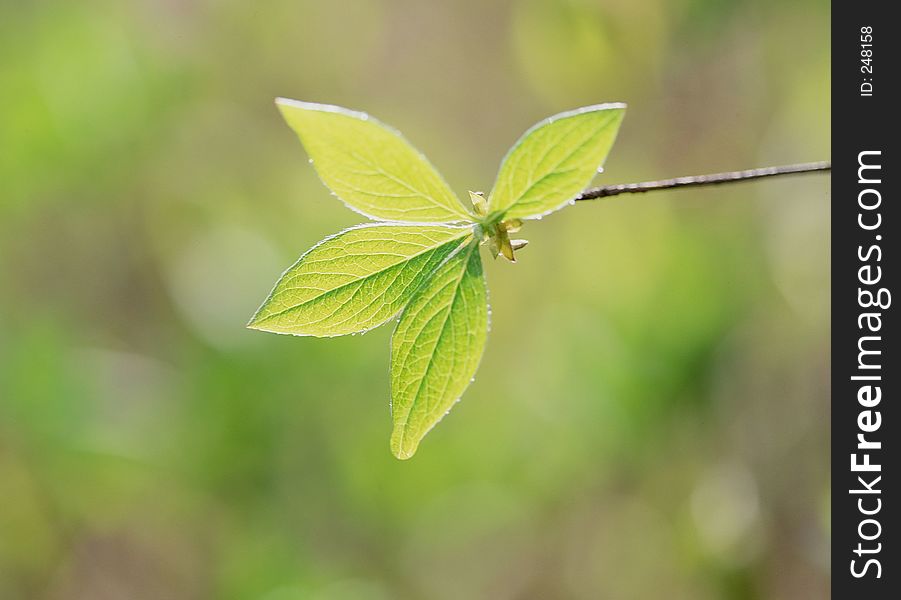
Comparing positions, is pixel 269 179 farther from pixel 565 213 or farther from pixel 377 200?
pixel 377 200

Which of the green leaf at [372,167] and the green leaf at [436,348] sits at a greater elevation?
the green leaf at [372,167]

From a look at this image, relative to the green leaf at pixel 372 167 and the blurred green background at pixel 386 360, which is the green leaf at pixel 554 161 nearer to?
the green leaf at pixel 372 167

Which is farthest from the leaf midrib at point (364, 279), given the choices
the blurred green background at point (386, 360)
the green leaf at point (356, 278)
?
the blurred green background at point (386, 360)

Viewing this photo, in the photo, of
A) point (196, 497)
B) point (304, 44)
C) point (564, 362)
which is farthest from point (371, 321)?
point (304, 44)

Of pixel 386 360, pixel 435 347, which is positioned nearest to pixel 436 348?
pixel 435 347

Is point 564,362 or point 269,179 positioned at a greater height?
point 269,179

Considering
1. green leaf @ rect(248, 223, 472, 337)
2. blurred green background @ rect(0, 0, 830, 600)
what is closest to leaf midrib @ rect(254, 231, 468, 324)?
green leaf @ rect(248, 223, 472, 337)

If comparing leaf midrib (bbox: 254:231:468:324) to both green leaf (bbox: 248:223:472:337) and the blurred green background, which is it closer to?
green leaf (bbox: 248:223:472:337)

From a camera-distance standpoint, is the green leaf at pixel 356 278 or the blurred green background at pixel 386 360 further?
the blurred green background at pixel 386 360
